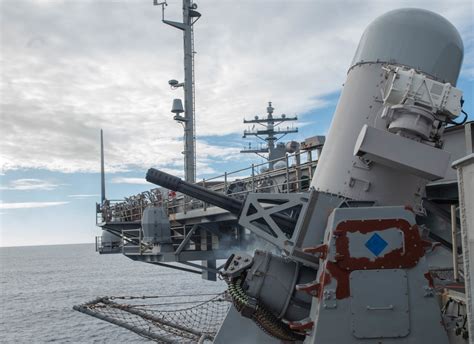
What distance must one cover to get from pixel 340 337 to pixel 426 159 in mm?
2325

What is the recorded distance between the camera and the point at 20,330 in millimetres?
35281

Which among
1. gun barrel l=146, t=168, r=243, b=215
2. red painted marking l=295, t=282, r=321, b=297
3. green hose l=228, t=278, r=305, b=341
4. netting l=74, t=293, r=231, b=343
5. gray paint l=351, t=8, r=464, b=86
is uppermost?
gray paint l=351, t=8, r=464, b=86

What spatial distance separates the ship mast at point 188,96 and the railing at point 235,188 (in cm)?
221

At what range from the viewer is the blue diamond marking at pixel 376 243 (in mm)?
5613

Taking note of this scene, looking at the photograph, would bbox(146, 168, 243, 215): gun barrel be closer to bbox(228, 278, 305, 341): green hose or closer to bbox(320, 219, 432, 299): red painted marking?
bbox(228, 278, 305, 341): green hose

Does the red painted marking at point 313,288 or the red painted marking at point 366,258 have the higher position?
the red painted marking at point 366,258

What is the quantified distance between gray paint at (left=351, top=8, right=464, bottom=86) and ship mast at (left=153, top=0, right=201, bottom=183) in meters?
16.8

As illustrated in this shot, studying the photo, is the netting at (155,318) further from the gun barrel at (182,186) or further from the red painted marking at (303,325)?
the red painted marking at (303,325)

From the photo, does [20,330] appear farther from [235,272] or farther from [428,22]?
[428,22]

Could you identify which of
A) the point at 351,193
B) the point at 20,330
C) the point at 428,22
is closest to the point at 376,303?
the point at 351,193

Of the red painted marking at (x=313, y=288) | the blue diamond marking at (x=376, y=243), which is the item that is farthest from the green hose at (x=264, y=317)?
the blue diamond marking at (x=376, y=243)

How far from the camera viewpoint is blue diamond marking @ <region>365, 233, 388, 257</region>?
18.4 ft

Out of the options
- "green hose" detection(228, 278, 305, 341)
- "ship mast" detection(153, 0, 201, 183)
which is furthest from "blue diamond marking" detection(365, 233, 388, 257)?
"ship mast" detection(153, 0, 201, 183)

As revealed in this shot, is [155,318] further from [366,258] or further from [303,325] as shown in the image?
[366,258]
